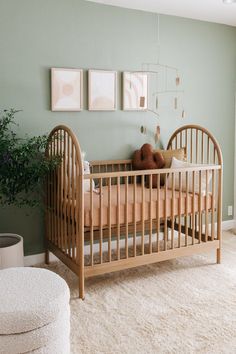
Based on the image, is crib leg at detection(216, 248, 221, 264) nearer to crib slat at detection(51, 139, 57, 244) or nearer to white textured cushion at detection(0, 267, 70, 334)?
crib slat at detection(51, 139, 57, 244)

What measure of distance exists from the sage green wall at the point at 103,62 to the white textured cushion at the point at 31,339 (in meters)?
1.61

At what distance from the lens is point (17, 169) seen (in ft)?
9.77

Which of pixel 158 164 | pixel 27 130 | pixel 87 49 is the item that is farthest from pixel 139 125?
pixel 27 130

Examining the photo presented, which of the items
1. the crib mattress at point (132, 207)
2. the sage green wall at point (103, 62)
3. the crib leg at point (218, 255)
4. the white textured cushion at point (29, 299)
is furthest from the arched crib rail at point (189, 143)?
the white textured cushion at point (29, 299)

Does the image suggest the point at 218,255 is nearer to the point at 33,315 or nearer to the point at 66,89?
the point at 66,89

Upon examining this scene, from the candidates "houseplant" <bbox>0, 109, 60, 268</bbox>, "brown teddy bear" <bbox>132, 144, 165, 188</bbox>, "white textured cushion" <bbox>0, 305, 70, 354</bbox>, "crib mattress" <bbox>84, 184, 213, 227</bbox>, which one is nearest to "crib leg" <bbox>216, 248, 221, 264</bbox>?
"crib mattress" <bbox>84, 184, 213, 227</bbox>

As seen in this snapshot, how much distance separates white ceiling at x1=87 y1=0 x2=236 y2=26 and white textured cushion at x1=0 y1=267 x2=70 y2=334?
2.46 meters

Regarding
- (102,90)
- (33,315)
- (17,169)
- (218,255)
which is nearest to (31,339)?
(33,315)

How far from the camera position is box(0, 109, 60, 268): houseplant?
116 inches

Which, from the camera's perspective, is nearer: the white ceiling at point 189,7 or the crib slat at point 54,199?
the crib slat at point 54,199

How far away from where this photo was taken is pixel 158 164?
12.3 feet

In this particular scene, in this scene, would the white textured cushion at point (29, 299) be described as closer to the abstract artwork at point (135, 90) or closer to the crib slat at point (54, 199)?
the crib slat at point (54, 199)

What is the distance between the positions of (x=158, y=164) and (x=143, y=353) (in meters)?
1.88

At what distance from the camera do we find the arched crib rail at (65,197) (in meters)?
2.82
